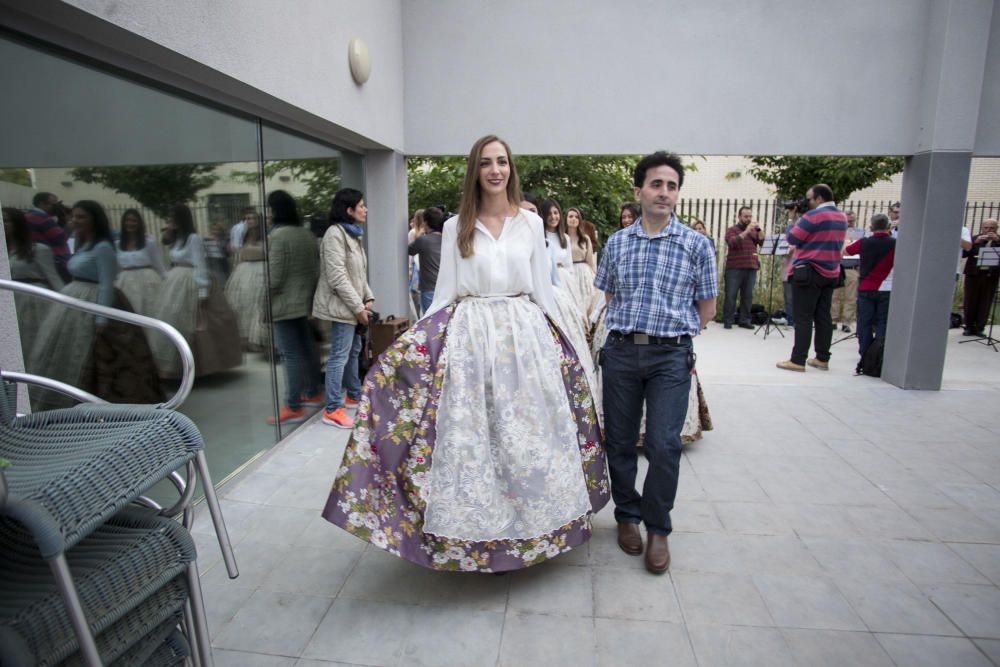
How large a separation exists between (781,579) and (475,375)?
5.24ft

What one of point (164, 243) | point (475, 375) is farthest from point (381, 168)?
point (475, 375)

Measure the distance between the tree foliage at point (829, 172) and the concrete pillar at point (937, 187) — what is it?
19.8 feet

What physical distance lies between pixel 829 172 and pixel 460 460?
1166 centimetres

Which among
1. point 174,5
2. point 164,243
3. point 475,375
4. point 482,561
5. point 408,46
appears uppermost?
point 408,46

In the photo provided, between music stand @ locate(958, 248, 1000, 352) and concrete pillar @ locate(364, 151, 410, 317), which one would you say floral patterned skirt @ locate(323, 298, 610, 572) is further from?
music stand @ locate(958, 248, 1000, 352)

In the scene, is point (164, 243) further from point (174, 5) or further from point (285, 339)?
point (285, 339)

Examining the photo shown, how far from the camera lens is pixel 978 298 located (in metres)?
9.34

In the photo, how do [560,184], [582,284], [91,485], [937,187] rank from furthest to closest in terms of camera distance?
[560,184] → [582,284] → [937,187] → [91,485]

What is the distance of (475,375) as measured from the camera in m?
2.61

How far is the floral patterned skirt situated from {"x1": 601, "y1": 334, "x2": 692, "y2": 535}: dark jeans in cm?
33

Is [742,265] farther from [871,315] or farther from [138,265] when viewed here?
[138,265]

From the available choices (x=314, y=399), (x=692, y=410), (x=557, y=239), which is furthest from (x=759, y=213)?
(x=314, y=399)

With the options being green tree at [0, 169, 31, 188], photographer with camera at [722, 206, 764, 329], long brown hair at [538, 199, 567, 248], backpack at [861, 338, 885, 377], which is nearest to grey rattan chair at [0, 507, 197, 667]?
green tree at [0, 169, 31, 188]

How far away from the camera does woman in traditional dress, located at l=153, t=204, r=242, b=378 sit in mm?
3129
